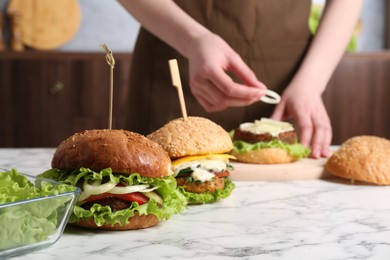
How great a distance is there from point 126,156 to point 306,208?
473 mm

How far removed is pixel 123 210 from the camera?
4.33 feet

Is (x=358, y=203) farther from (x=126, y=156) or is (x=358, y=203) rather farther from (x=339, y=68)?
(x=339, y=68)

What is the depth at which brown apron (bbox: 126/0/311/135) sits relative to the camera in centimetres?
260

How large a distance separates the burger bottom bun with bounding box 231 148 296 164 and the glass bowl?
41.2 inches

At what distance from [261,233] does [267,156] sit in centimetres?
87

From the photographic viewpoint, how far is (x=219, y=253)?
3.93 ft

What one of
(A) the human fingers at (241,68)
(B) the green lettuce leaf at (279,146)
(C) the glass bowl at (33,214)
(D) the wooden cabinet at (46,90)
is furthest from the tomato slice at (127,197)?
(D) the wooden cabinet at (46,90)

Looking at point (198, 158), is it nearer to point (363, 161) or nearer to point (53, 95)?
point (363, 161)

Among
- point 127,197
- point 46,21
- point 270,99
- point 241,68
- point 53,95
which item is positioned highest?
point 46,21

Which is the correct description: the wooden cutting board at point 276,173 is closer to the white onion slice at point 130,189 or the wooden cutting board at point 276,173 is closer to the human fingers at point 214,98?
the human fingers at point 214,98

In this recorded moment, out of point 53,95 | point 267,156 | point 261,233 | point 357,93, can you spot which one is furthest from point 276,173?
point 357,93

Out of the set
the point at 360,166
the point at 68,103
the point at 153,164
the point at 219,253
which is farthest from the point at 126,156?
the point at 68,103

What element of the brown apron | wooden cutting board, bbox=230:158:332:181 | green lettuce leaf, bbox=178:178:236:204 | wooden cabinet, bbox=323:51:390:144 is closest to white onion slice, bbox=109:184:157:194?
green lettuce leaf, bbox=178:178:236:204

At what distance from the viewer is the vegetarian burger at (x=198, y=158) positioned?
1.64 metres
